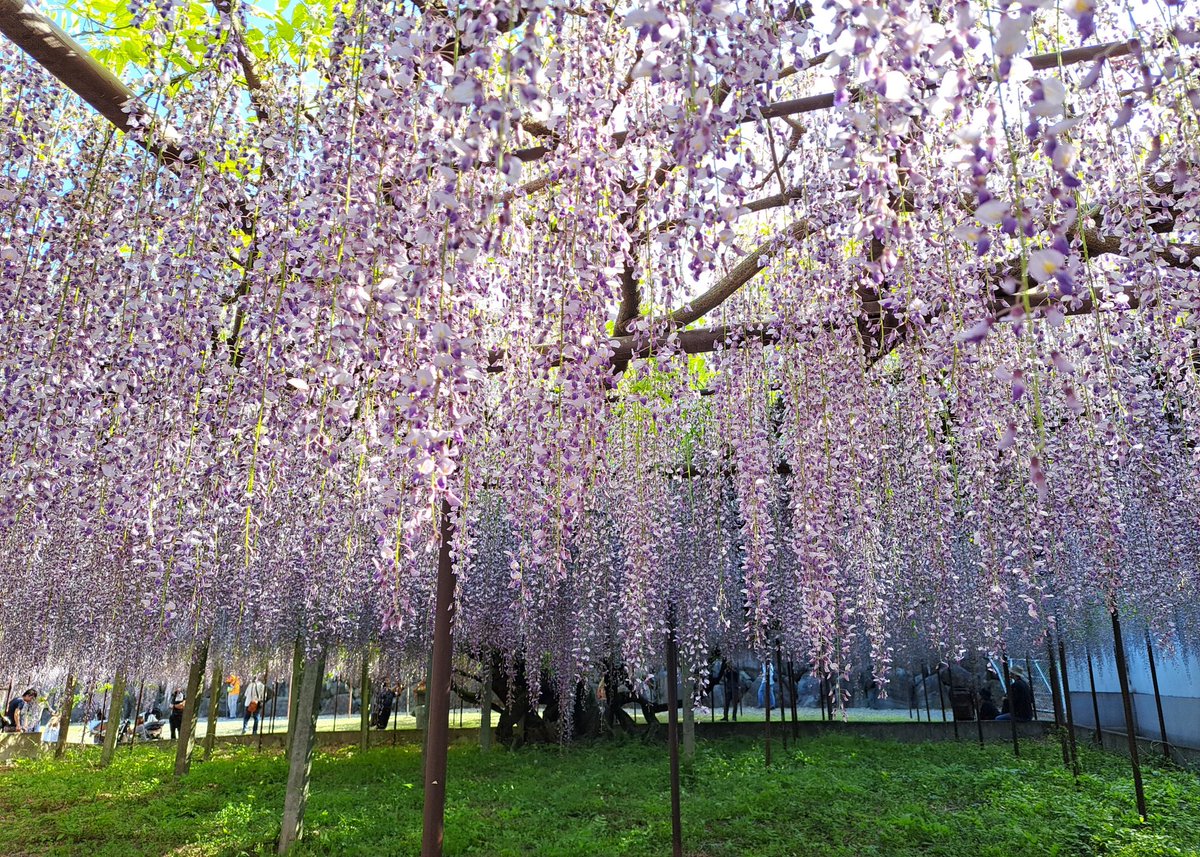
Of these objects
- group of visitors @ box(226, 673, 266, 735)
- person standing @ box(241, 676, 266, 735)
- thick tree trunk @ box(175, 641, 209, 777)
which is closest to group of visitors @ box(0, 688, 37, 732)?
group of visitors @ box(226, 673, 266, 735)

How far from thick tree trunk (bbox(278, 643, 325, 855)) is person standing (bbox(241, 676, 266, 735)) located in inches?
452

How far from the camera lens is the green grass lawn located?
676 centimetres

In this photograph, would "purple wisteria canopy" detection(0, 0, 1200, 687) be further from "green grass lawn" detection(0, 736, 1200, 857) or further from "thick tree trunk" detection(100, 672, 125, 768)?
"thick tree trunk" detection(100, 672, 125, 768)

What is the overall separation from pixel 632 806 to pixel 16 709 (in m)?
14.6

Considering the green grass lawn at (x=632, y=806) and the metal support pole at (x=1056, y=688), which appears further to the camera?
the metal support pole at (x=1056, y=688)

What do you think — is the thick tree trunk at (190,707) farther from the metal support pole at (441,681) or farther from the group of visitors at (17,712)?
the metal support pole at (441,681)

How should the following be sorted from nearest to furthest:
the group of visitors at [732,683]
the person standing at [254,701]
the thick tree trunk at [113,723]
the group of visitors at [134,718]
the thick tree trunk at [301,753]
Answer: the thick tree trunk at [301,753] → the thick tree trunk at [113,723] → the group of visitors at [732,683] → the group of visitors at [134,718] → the person standing at [254,701]

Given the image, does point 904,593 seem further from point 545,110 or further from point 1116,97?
point 545,110

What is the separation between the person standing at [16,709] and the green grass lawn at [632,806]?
14.0 ft

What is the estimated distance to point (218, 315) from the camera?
3.99 metres

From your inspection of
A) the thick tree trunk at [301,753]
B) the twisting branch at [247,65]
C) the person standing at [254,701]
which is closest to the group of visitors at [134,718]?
the person standing at [254,701]

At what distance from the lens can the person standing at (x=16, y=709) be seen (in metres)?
15.5

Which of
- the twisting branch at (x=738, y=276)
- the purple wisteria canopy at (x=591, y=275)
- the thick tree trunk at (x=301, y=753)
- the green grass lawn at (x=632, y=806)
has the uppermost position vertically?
the twisting branch at (x=738, y=276)

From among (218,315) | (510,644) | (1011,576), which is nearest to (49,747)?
(510,644)
